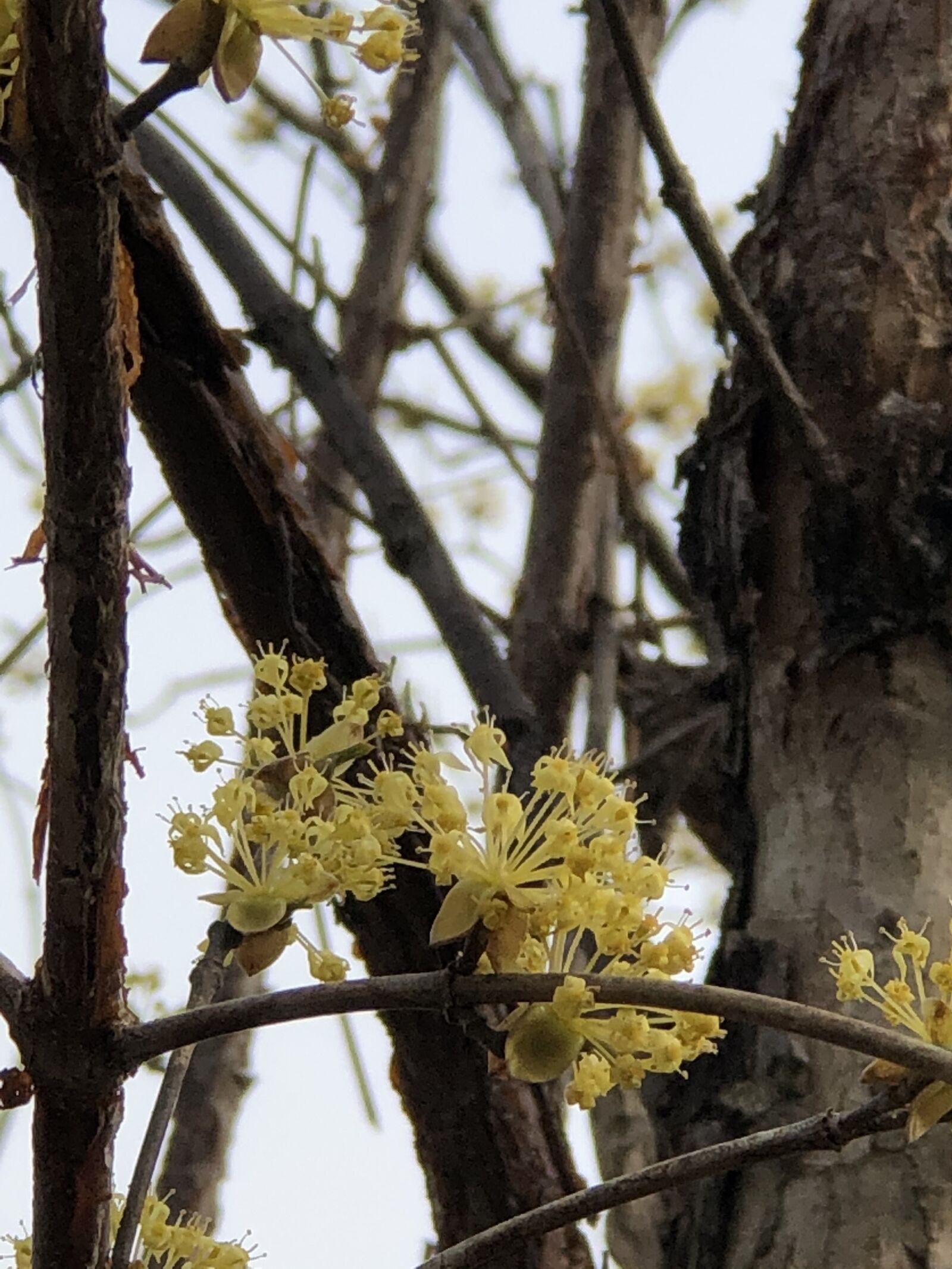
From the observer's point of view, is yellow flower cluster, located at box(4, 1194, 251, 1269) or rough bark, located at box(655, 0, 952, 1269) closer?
yellow flower cluster, located at box(4, 1194, 251, 1269)

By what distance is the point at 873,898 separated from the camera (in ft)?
4.39

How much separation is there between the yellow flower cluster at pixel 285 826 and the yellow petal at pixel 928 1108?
278mm

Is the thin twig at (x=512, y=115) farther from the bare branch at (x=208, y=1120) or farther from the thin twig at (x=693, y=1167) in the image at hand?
the thin twig at (x=693, y=1167)

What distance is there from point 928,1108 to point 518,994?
0.20 metres

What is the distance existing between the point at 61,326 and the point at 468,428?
6.66 feet

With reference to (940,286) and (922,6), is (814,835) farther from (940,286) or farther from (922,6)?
(922,6)

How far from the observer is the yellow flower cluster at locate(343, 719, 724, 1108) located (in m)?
0.75

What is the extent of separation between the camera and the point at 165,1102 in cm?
78

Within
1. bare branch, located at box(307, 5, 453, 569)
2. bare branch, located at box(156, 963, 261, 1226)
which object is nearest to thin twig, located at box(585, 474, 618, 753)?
bare branch, located at box(307, 5, 453, 569)

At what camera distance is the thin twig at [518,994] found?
65 cm

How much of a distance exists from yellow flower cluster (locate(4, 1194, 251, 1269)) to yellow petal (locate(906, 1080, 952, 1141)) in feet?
1.33

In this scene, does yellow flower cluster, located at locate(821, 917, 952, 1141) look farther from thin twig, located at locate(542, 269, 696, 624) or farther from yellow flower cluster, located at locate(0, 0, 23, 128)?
thin twig, located at locate(542, 269, 696, 624)

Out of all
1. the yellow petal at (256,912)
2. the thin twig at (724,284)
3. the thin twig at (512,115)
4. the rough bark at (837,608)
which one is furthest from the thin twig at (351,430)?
the yellow petal at (256,912)

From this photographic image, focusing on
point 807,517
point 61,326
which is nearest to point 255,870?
point 61,326
